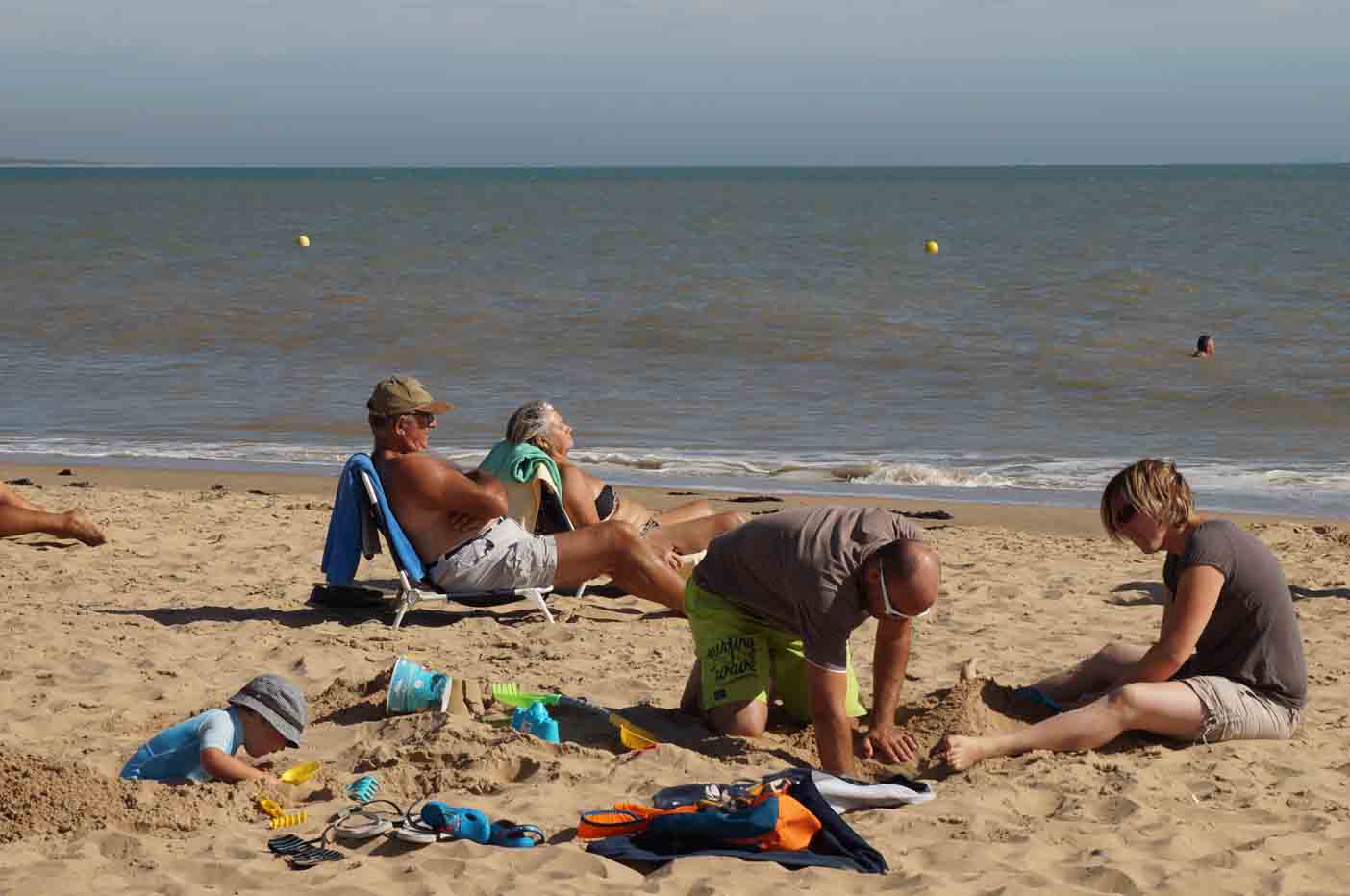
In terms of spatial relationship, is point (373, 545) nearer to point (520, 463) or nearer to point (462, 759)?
point (520, 463)

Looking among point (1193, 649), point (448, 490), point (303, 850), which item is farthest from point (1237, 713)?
point (448, 490)

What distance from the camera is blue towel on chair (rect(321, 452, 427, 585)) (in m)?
6.36

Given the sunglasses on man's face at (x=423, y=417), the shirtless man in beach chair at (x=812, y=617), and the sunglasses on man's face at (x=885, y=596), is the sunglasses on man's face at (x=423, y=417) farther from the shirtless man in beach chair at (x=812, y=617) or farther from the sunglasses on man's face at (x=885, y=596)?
the sunglasses on man's face at (x=885, y=596)

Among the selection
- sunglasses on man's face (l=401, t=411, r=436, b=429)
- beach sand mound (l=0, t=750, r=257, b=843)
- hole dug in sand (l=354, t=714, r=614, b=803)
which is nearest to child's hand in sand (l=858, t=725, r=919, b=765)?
hole dug in sand (l=354, t=714, r=614, b=803)

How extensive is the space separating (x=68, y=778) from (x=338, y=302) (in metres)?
23.9

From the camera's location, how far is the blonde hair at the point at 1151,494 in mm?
4508

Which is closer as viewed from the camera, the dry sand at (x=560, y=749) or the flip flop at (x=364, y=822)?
the dry sand at (x=560, y=749)

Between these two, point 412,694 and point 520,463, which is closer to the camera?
point 412,694

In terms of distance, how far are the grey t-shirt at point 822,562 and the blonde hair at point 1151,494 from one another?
622 mm

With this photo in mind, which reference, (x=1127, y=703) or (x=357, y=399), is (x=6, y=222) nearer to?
(x=357, y=399)

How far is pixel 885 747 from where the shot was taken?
4.64 m

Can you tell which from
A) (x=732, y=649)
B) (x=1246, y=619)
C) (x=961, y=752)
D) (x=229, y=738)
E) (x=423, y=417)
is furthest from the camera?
(x=423, y=417)

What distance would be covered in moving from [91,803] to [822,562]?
6.86 ft

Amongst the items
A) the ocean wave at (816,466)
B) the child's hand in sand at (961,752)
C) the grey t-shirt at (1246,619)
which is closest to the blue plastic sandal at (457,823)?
the child's hand in sand at (961,752)
